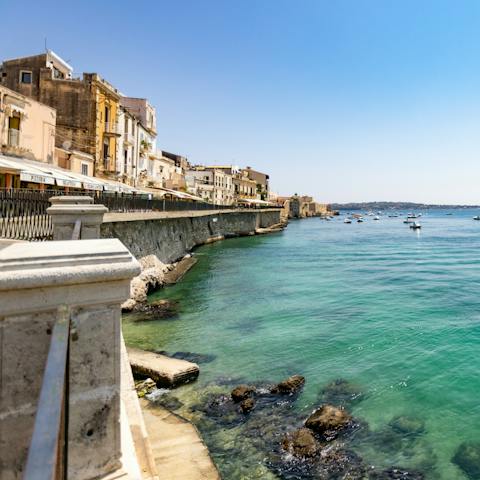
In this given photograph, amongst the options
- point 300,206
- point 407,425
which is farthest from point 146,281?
point 300,206

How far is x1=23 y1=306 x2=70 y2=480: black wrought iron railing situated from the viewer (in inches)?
58.1

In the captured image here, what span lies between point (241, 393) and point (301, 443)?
2363mm

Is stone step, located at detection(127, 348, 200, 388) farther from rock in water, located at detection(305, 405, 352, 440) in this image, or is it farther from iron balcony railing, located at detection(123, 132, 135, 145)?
iron balcony railing, located at detection(123, 132, 135, 145)

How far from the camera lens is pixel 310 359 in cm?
1334

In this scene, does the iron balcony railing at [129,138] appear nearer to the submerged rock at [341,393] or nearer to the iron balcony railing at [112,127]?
the iron balcony railing at [112,127]

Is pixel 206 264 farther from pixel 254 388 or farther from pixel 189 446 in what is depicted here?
pixel 189 446

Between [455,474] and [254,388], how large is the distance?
4991 mm

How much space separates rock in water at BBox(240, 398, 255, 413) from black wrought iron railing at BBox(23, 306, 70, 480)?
8402 mm

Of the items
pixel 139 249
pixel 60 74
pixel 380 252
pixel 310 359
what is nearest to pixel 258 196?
pixel 380 252

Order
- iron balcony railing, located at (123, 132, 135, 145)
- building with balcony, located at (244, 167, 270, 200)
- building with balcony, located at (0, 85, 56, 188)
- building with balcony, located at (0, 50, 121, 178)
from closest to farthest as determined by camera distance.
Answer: building with balcony, located at (0, 85, 56, 188) → building with balcony, located at (0, 50, 121, 178) → iron balcony railing, located at (123, 132, 135, 145) → building with balcony, located at (244, 167, 270, 200)

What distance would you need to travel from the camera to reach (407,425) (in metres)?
9.59

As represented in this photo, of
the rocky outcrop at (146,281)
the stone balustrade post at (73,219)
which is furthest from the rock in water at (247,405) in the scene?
the rocky outcrop at (146,281)

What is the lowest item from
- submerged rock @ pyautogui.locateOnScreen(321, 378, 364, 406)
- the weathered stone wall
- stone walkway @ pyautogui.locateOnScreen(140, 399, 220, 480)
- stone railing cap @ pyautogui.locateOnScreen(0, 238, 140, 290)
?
submerged rock @ pyautogui.locateOnScreen(321, 378, 364, 406)

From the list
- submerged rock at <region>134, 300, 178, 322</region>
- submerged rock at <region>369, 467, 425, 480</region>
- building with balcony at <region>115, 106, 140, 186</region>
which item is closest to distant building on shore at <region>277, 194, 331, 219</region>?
building with balcony at <region>115, 106, 140, 186</region>
